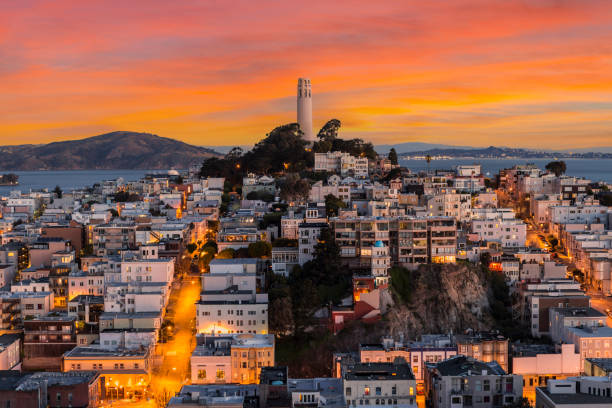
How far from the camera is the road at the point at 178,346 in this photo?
2369cm

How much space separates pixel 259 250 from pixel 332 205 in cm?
584

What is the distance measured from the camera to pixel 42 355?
2619cm

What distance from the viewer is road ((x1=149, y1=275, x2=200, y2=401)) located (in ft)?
77.7

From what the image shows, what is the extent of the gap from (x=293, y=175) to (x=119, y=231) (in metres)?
11.1

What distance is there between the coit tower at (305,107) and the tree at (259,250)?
83.1 ft

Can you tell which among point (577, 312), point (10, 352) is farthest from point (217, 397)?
point (577, 312)

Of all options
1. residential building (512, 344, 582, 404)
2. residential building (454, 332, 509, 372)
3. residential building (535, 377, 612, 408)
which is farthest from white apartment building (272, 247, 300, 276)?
residential building (535, 377, 612, 408)

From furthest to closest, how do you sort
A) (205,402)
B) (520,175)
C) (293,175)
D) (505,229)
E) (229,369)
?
1. (520,175)
2. (293,175)
3. (505,229)
4. (229,369)
5. (205,402)

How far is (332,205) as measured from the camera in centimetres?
3581

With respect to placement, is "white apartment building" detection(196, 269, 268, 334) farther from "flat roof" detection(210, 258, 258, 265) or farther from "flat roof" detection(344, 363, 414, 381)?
"flat roof" detection(344, 363, 414, 381)

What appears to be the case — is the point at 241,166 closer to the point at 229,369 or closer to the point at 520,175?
the point at 520,175

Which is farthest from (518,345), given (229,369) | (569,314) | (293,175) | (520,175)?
(520,175)

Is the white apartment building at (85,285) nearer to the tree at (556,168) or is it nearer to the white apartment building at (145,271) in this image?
the white apartment building at (145,271)

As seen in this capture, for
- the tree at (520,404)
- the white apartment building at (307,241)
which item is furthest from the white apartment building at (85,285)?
the tree at (520,404)
